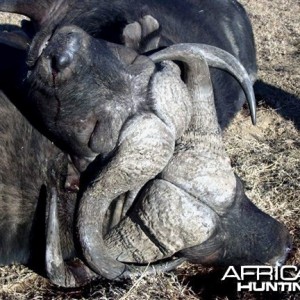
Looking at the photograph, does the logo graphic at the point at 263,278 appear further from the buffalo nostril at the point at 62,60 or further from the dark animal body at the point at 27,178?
the buffalo nostril at the point at 62,60

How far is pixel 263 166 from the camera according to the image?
14.5ft

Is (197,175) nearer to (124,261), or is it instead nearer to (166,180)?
(166,180)

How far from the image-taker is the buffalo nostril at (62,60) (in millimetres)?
2553

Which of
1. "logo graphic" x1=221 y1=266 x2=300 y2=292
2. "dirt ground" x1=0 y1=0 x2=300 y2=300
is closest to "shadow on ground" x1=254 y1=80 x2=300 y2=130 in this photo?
"dirt ground" x1=0 y1=0 x2=300 y2=300

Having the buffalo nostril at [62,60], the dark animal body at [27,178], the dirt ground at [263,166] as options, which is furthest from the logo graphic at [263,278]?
the buffalo nostril at [62,60]

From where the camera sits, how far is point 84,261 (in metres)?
2.92

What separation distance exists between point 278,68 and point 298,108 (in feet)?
3.14

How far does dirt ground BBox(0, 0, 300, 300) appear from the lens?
3.13m

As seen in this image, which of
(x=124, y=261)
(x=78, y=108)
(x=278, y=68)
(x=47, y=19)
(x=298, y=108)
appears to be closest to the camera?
(x=78, y=108)

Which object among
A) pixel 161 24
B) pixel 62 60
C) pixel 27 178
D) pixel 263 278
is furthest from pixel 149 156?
pixel 161 24

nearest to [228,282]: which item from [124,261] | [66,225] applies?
[124,261]

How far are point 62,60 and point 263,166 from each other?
2.21 meters

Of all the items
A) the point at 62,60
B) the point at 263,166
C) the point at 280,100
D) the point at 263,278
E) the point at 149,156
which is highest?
the point at 62,60

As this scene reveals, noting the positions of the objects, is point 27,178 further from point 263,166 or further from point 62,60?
point 263,166
